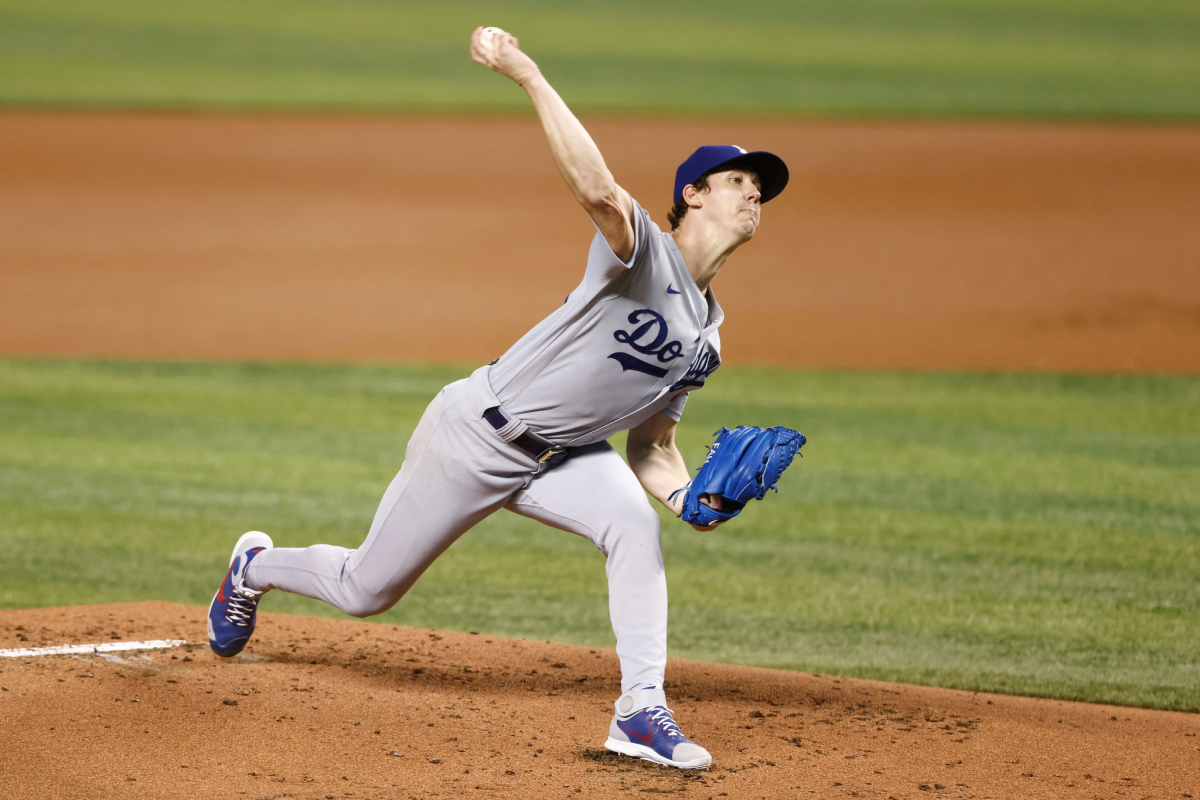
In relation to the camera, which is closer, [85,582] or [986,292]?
[85,582]

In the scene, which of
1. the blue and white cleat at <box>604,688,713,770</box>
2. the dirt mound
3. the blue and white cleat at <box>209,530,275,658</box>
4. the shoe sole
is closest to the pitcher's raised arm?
the blue and white cleat at <box>604,688,713,770</box>

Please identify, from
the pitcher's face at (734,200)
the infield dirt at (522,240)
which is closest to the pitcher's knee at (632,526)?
the pitcher's face at (734,200)

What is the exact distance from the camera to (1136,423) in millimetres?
8906

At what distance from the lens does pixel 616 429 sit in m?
3.94

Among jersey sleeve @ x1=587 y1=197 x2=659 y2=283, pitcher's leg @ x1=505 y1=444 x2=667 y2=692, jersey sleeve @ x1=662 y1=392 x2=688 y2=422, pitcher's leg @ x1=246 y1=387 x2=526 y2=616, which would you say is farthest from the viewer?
jersey sleeve @ x1=662 y1=392 x2=688 y2=422

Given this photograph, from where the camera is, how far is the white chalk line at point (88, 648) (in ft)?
14.8

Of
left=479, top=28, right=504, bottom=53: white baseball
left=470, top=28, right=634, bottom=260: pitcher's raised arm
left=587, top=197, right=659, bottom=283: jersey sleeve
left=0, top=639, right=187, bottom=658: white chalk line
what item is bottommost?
left=0, top=639, right=187, bottom=658: white chalk line

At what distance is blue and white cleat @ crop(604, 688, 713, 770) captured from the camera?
3.64 metres

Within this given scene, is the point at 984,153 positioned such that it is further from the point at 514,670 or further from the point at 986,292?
the point at 514,670

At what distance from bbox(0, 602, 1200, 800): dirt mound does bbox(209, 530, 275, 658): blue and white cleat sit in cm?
9

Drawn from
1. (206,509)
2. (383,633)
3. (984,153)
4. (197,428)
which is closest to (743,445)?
(383,633)

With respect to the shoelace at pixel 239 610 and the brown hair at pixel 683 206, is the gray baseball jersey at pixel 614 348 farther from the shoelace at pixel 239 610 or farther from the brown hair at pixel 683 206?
the shoelace at pixel 239 610

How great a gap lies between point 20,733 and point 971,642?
11.3 feet

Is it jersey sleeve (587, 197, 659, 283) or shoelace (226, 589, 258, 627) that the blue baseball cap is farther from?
shoelace (226, 589, 258, 627)
